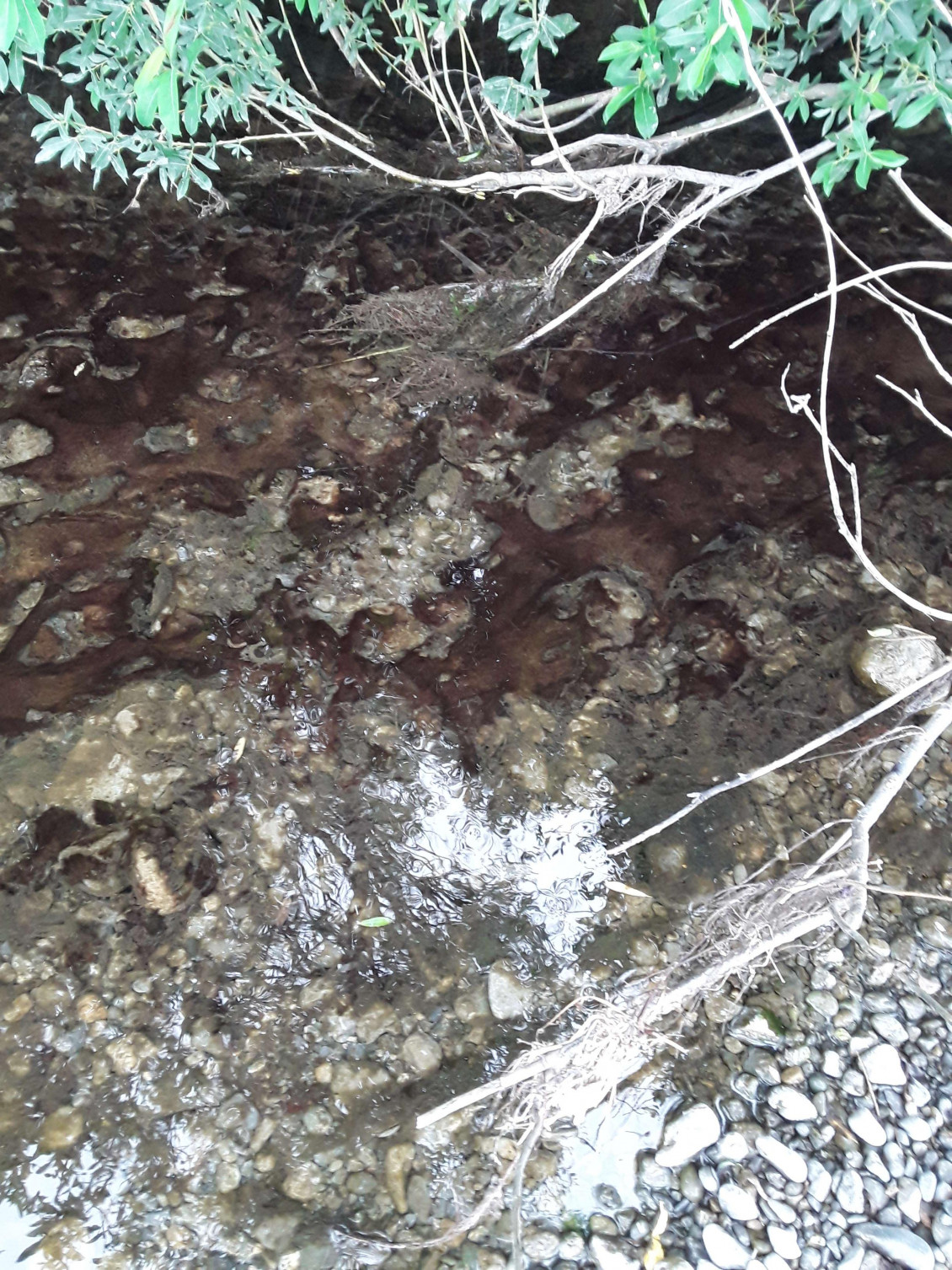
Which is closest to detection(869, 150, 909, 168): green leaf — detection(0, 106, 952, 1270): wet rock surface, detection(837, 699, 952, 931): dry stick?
detection(0, 106, 952, 1270): wet rock surface

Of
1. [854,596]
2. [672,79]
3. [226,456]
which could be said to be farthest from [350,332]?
[854,596]

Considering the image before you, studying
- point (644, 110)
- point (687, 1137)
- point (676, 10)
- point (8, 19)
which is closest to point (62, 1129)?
point (687, 1137)

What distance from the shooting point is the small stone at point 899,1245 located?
59.4 inches

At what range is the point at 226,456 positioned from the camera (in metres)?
2.45

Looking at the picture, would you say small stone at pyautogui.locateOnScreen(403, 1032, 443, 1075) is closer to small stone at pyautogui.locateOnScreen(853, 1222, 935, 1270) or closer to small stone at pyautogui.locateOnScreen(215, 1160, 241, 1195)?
small stone at pyautogui.locateOnScreen(215, 1160, 241, 1195)

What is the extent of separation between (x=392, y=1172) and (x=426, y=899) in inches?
22.7

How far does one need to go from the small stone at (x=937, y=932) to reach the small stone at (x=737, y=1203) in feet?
2.44

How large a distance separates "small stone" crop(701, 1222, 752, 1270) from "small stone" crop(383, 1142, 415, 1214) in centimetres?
63

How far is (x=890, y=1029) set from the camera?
1.73m

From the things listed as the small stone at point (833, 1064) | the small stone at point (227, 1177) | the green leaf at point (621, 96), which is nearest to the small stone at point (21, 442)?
the green leaf at point (621, 96)

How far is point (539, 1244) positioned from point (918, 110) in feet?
8.21

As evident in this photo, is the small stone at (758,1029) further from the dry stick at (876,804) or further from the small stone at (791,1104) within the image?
the dry stick at (876,804)

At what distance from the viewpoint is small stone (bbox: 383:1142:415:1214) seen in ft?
5.30

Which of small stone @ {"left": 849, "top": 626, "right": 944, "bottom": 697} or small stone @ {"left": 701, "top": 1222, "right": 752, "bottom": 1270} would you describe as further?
small stone @ {"left": 849, "top": 626, "right": 944, "bottom": 697}
